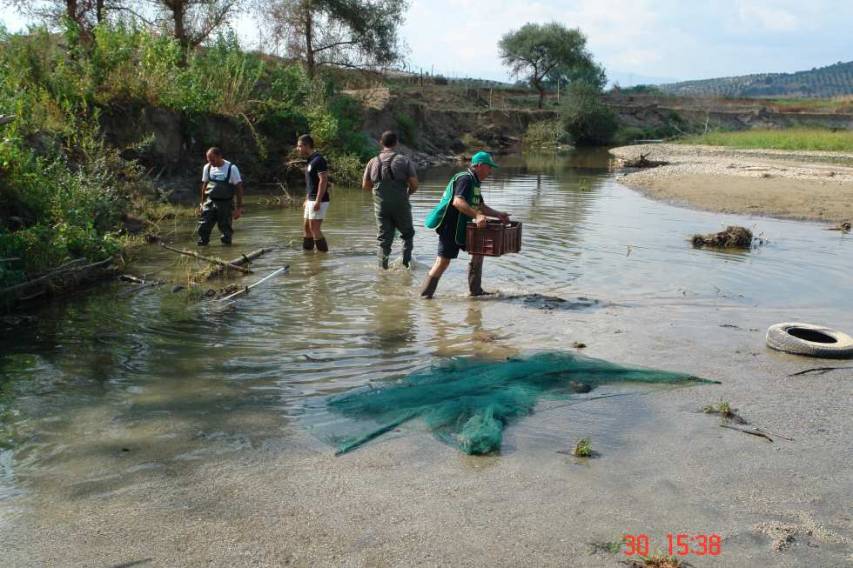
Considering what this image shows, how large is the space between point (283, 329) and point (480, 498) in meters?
4.19

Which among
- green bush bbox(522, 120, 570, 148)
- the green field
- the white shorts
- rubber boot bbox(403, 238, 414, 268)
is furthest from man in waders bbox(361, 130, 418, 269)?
green bush bbox(522, 120, 570, 148)

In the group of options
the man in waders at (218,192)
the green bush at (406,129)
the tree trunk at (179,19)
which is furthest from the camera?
the green bush at (406,129)

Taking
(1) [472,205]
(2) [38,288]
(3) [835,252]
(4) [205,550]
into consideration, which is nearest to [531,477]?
(4) [205,550]

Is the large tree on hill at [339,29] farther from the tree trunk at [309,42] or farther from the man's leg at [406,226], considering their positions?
the man's leg at [406,226]

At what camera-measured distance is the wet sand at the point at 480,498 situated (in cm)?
363

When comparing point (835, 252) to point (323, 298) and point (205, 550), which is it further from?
point (205, 550)

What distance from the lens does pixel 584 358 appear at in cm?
645

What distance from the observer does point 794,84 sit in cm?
13662

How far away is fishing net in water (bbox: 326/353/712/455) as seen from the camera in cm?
499

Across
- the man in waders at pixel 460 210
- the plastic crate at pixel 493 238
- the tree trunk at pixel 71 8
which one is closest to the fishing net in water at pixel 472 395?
the plastic crate at pixel 493 238

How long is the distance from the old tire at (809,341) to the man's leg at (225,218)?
29.1 ft

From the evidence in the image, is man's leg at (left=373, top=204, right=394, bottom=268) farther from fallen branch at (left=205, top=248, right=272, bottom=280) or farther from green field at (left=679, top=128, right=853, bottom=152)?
green field at (left=679, top=128, right=853, bottom=152)

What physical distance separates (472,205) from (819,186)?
1783 cm
